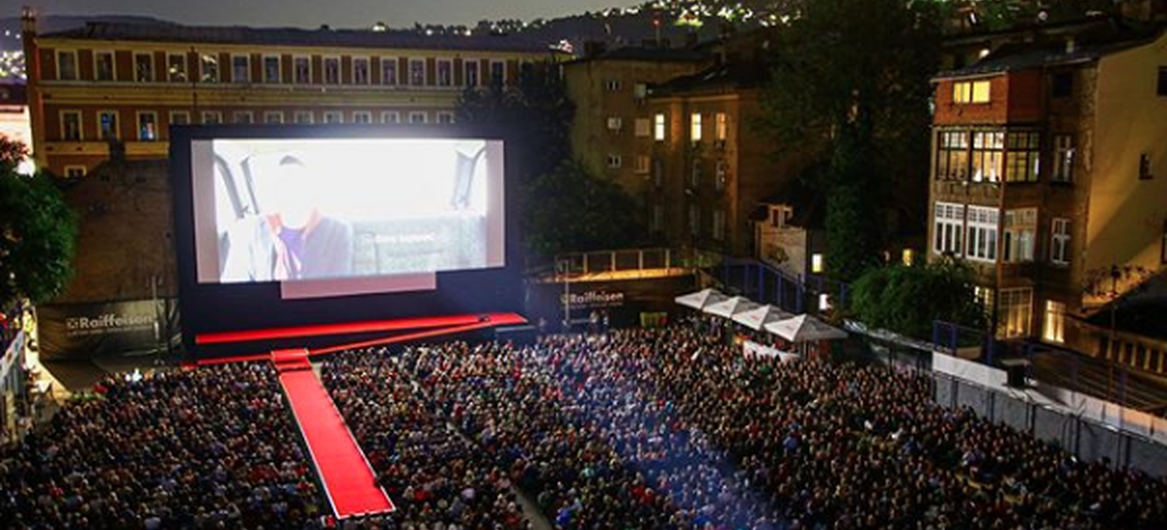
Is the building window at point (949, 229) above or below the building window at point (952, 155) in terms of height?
below

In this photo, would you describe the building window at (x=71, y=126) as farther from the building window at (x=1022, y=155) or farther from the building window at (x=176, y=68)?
the building window at (x=1022, y=155)

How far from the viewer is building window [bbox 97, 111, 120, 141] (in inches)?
1884

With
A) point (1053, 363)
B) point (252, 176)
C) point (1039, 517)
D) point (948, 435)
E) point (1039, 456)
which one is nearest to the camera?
point (1039, 517)

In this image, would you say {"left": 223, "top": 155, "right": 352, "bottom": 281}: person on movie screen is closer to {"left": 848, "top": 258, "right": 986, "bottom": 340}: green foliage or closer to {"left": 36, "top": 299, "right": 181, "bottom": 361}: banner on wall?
{"left": 36, "top": 299, "right": 181, "bottom": 361}: banner on wall

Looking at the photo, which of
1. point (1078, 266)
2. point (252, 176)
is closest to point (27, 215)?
point (252, 176)

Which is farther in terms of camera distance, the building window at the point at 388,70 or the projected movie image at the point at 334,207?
the building window at the point at 388,70

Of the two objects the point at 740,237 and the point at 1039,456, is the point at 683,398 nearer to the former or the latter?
the point at 1039,456

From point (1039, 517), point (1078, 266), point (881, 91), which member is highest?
point (881, 91)

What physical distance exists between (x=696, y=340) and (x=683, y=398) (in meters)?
6.67

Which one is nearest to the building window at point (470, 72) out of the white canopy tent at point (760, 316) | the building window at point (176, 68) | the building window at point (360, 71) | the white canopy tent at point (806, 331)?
the building window at point (360, 71)

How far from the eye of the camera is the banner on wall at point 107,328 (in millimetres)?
34281

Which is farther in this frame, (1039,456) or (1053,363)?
(1053,363)

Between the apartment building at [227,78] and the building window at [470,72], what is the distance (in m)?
0.05

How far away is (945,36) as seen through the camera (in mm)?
38312
